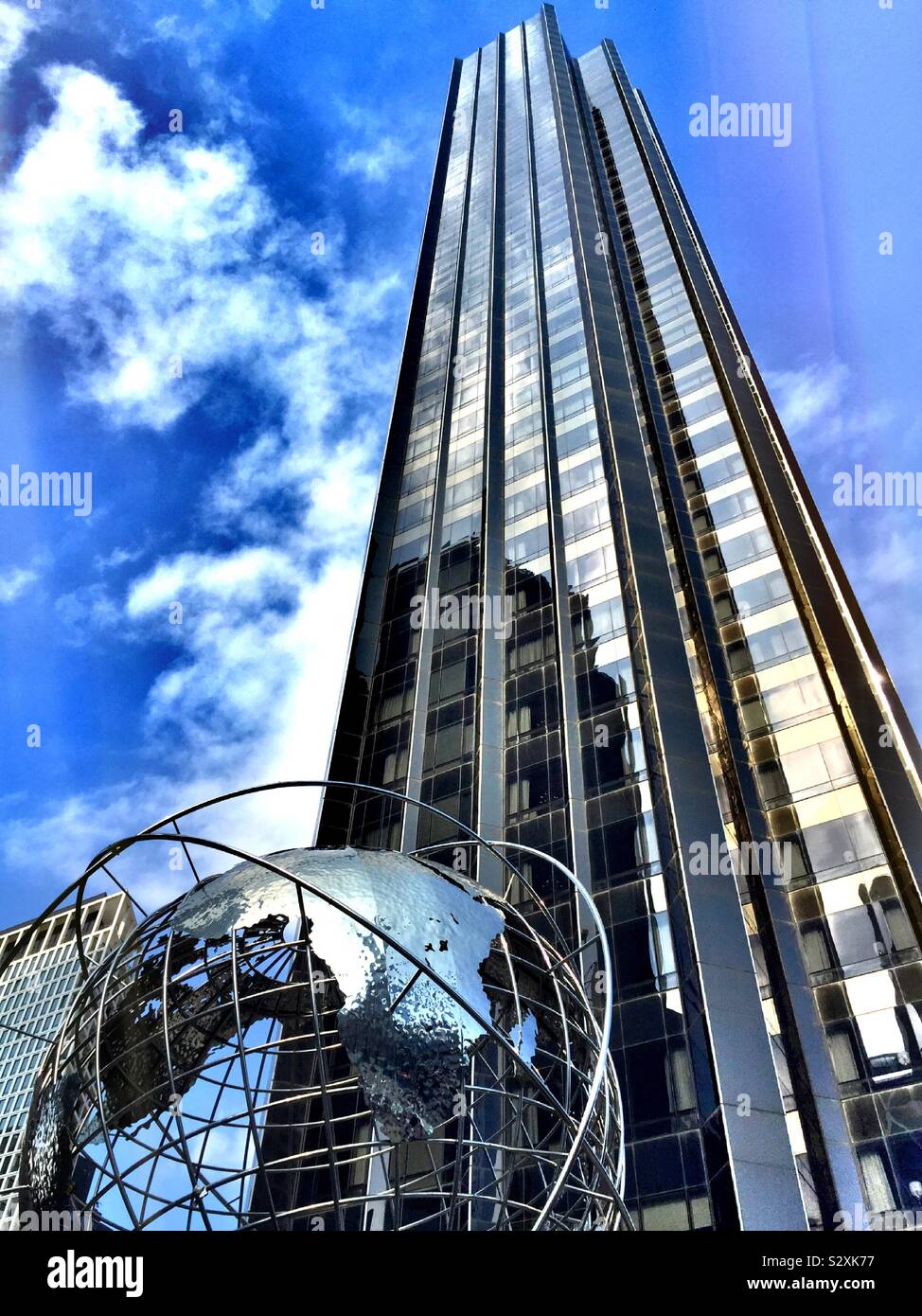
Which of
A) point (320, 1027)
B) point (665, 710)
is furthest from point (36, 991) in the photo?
point (320, 1027)

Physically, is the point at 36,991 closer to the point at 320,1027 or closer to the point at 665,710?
the point at 665,710

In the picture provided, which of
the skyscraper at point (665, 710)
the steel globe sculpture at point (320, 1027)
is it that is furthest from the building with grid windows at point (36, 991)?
the steel globe sculpture at point (320, 1027)

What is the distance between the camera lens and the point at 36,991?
9631cm

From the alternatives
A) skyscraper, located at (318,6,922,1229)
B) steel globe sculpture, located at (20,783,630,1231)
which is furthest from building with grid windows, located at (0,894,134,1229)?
steel globe sculpture, located at (20,783,630,1231)

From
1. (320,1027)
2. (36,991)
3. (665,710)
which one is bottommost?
(320,1027)

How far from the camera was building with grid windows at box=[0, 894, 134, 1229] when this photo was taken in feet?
269

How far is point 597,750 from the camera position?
30.2m

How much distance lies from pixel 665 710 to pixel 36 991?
287ft

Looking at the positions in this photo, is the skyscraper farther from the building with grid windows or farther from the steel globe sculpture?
the building with grid windows

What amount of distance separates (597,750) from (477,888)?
18808 mm

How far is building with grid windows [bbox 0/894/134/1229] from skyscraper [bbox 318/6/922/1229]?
53.7 meters

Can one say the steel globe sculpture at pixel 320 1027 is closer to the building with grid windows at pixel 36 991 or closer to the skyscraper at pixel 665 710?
the skyscraper at pixel 665 710

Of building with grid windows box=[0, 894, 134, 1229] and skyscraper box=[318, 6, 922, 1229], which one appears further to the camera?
building with grid windows box=[0, 894, 134, 1229]
